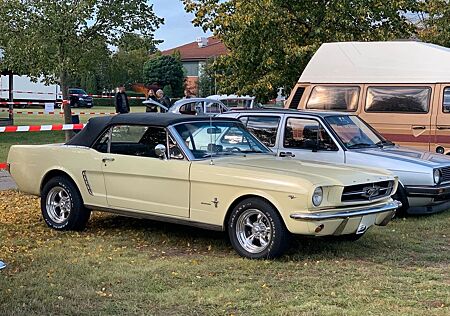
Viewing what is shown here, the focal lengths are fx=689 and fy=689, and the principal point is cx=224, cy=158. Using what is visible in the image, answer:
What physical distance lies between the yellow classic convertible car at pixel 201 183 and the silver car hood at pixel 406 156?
2005 millimetres

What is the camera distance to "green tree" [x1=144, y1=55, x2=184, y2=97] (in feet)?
211

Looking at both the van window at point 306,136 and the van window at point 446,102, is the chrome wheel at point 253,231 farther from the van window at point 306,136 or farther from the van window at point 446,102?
the van window at point 446,102

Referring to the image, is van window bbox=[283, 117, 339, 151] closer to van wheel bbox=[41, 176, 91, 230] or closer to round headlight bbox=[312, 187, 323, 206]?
round headlight bbox=[312, 187, 323, 206]

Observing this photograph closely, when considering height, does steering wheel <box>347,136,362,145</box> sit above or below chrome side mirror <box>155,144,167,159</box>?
below

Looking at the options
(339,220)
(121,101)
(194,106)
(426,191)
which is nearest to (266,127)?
(426,191)

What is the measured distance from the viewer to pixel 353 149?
9.85m

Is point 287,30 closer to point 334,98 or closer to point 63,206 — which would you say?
point 334,98

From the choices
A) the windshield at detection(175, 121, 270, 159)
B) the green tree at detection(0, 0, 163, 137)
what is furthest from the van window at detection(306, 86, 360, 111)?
the green tree at detection(0, 0, 163, 137)

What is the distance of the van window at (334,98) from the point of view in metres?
13.1

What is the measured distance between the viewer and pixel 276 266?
22.4 feet

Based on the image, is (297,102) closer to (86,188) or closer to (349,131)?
(349,131)

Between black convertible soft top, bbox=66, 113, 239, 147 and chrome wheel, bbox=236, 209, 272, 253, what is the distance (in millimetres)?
1563

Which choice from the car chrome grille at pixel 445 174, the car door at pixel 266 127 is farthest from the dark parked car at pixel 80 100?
the car chrome grille at pixel 445 174

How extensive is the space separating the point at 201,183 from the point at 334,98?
21.3 ft
